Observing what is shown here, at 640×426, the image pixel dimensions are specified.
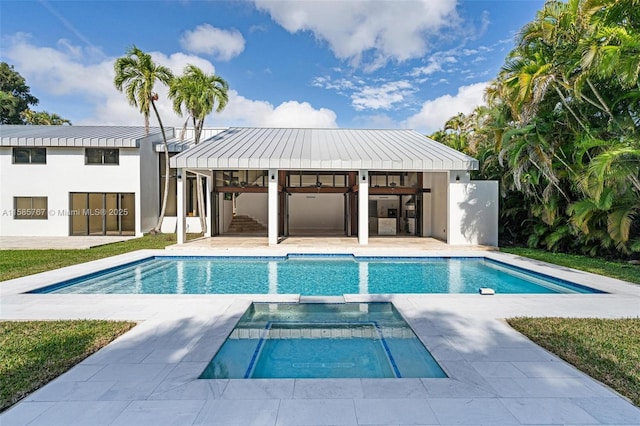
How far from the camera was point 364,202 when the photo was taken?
44.9ft

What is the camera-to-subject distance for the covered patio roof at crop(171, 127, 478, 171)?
1314 centimetres

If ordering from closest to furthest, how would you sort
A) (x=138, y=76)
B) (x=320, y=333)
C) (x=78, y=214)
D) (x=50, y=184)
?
(x=320, y=333)
(x=138, y=76)
(x=50, y=184)
(x=78, y=214)

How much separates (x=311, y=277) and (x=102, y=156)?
1482cm

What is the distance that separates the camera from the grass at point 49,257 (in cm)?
887

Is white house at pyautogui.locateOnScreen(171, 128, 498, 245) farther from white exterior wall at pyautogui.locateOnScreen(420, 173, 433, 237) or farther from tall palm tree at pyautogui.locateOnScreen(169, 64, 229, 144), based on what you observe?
tall palm tree at pyautogui.locateOnScreen(169, 64, 229, 144)

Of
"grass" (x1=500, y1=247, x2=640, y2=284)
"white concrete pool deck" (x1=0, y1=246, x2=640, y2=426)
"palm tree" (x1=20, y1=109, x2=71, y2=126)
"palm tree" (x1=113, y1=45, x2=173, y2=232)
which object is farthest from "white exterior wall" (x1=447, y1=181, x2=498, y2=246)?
"palm tree" (x1=20, y1=109, x2=71, y2=126)

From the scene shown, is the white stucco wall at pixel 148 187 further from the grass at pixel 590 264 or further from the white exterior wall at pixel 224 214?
the grass at pixel 590 264

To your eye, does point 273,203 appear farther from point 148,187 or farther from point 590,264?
point 590,264

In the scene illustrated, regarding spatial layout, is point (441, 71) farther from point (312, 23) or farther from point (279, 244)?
point (279, 244)

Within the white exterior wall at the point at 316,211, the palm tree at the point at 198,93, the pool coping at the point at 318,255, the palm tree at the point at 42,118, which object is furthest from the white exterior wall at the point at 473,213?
the palm tree at the point at 42,118

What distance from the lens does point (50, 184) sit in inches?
673

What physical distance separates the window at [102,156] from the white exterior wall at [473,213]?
17.1 metres

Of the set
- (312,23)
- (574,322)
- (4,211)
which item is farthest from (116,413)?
(4,211)

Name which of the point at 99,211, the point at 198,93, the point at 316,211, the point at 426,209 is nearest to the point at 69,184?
the point at 99,211
